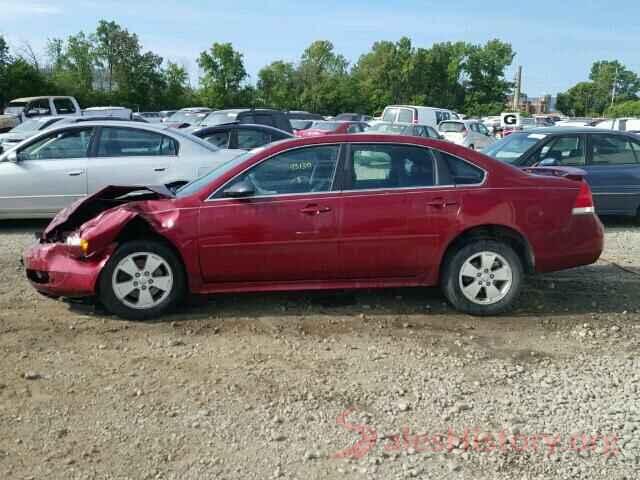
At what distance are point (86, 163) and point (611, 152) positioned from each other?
7725 millimetres

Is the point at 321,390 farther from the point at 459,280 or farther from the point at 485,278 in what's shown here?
the point at 485,278

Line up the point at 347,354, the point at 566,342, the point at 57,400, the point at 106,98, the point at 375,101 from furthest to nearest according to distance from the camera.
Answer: the point at 375,101 → the point at 106,98 → the point at 566,342 → the point at 347,354 → the point at 57,400

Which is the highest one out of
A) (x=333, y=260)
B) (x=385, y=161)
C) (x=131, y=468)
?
(x=385, y=161)

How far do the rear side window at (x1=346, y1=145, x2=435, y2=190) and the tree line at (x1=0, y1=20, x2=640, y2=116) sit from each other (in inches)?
1751

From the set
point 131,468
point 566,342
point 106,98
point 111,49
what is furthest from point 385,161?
point 111,49

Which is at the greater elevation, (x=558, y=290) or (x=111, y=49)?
(x=111, y=49)

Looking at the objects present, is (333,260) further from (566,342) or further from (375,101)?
(375,101)

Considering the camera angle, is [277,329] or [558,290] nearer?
[277,329]

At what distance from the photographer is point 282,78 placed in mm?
68812

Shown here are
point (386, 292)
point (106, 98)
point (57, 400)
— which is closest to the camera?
point (57, 400)

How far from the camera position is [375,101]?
75250 mm

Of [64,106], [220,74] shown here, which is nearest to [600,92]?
[220,74]

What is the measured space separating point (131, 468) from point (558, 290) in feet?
15.1

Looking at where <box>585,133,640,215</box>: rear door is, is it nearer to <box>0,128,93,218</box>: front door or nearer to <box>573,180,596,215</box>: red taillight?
<box>573,180,596,215</box>: red taillight
